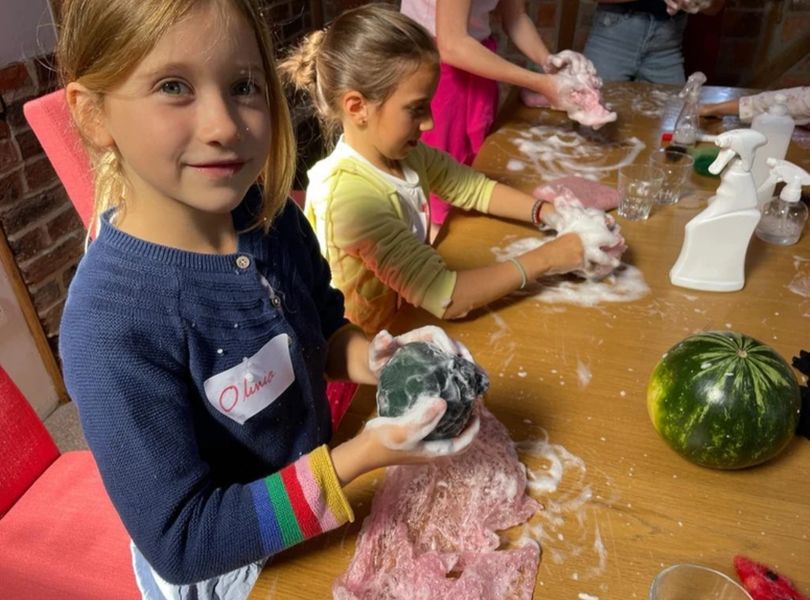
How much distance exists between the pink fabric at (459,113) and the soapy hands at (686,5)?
670 millimetres

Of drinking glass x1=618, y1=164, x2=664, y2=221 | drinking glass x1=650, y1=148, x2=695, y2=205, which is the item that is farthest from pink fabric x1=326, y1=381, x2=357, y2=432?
drinking glass x1=650, y1=148, x2=695, y2=205

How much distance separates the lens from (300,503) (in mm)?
737

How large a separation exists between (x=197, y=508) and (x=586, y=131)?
1.52 m

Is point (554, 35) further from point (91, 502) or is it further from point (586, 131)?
point (91, 502)

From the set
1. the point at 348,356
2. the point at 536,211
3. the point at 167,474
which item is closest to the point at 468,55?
the point at 536,211

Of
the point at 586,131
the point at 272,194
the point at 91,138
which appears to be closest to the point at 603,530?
the point at 272,194

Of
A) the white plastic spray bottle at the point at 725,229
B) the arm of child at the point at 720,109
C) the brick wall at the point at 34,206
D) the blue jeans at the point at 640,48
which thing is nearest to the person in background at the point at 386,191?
the white plastic spray bottle at the point at 725,229

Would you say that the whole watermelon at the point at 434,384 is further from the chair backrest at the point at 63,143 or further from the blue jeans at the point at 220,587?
the chair backrest at the point at 63,143

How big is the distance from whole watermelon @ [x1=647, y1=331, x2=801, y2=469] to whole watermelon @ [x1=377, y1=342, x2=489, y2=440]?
0.26 meters

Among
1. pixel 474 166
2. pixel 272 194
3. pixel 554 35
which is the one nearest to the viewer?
pixel 272 194

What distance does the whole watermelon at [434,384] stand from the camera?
0.75 meters

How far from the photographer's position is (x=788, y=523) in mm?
773

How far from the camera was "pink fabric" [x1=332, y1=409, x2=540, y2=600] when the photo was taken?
0.71 meters

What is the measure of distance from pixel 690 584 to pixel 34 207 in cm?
201
